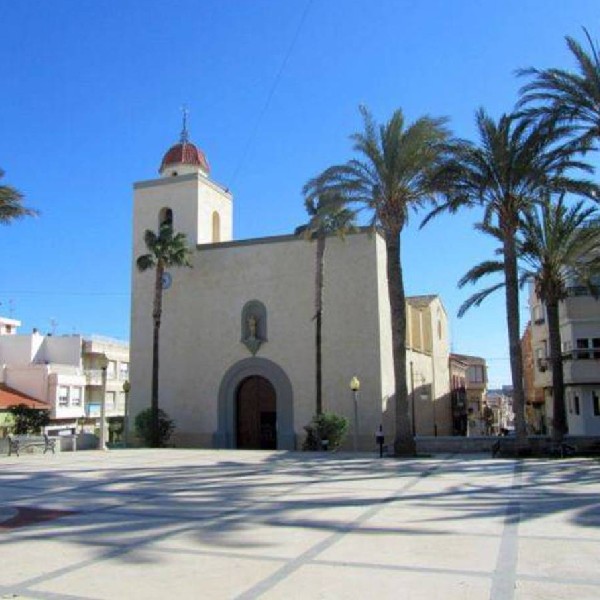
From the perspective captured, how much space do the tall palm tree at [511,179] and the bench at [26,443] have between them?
1717 cm

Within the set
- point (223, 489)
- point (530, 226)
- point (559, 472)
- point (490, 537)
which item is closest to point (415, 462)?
point (559, 472)

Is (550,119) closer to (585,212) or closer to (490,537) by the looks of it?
(585,212)

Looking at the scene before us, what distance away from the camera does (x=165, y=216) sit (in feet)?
119

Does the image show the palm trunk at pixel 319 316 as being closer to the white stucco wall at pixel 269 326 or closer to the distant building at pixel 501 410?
the white stucco wall at pixel 269 326

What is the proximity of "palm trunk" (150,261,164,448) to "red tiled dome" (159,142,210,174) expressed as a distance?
6917mm

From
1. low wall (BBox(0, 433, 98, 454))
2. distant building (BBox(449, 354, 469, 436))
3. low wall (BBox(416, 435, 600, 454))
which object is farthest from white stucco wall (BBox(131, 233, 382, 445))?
distant building (BBox(449, 354, 469, 436))

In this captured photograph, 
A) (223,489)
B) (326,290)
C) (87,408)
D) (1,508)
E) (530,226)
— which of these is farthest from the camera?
(87,408)

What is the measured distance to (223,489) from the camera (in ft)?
48.3

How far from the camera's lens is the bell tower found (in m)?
35.4

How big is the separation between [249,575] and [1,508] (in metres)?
6.80

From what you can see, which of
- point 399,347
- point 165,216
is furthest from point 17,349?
point 399,347

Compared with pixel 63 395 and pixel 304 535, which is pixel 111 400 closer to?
pixel 63 395

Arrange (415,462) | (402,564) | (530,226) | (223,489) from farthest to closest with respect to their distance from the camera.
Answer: (530,226) → (415,462) → (223,489) → (402,564)

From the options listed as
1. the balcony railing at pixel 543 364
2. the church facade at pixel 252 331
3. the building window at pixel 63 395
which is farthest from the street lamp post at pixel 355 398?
the building window at pixel 63 395
